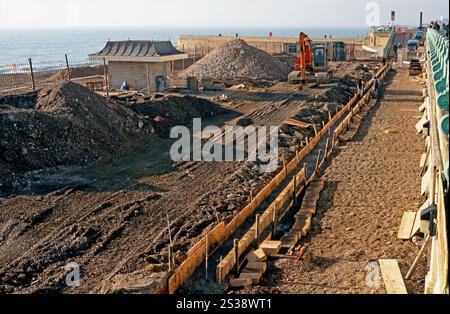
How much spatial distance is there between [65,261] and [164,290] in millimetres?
2598

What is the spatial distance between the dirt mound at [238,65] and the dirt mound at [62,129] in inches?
656

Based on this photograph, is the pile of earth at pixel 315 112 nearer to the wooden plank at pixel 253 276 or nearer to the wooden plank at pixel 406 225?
the wooden plank at pixel 406 225

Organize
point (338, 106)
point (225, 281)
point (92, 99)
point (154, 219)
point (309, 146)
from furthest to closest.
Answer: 1. point (338, 106)
2. point (92, 99)
3. point (309, 146)
4. point (154, 219)
5. point (225, 281)

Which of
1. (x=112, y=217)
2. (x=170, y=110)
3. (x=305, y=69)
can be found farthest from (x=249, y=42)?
(x=112, y=217)

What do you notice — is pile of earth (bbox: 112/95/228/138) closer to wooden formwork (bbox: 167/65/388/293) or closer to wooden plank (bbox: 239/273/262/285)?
wooden formwork (bbox: 167/65/388/293)

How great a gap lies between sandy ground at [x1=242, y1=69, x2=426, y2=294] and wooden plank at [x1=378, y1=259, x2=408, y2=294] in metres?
0.14

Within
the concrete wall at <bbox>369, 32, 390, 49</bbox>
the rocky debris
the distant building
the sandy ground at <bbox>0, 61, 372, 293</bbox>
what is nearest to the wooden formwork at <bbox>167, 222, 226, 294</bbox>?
the rocky debris

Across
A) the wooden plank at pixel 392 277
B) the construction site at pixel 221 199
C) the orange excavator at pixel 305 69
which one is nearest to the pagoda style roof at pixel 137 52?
the construction site at pixel 221 199

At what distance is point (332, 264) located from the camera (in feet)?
31.6

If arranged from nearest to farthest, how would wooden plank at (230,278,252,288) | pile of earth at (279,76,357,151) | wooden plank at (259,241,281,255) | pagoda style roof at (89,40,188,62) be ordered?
1. wooden plank at (230,278,252,288)
2. wooden plank at (259,241,281,255)
3. pile of earth at (279,76,357,151)
4. pagoda style roof at (89,40,188,62)

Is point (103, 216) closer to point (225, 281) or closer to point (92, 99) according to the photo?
point (225, 281)

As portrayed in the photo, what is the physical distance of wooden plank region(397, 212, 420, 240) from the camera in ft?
34.9
